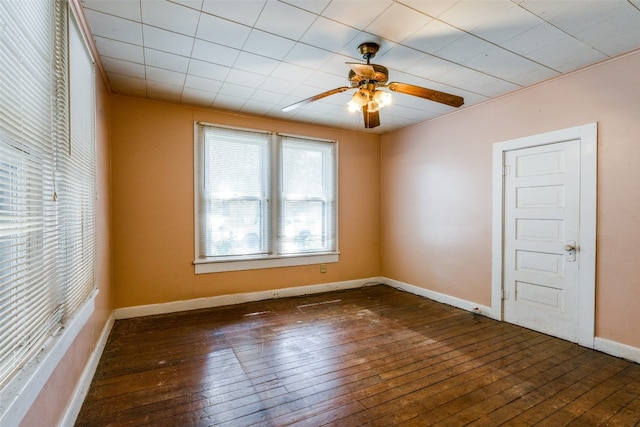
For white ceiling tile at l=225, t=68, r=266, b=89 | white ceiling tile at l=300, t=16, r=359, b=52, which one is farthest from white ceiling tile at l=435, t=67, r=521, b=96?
white ceiling tile at l=225, t=68, r=266, b=89

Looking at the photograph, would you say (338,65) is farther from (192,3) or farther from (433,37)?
(192,3)

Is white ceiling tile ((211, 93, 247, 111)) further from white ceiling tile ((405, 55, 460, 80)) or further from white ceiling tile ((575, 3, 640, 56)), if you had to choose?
white ceiling tile ((575, 3, 640, 56))

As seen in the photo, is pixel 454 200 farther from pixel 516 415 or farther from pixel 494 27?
pixel 516 415

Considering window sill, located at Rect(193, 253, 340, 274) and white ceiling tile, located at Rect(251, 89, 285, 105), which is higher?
white ceiling tile, located at Rect(251, 89, 285, 105)

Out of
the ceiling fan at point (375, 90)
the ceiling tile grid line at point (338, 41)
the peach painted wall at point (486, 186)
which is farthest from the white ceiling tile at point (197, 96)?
the peach painted wall at point (486, 186)

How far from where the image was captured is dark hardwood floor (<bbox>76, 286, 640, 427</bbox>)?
1.89 metres

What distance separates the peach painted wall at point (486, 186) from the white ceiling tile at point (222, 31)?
2889mm

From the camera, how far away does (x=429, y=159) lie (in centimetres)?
436

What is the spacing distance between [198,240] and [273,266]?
1075mm

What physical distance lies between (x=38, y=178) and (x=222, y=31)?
1.58 metres

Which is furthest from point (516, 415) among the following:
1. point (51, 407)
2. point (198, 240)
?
point (198, 240)

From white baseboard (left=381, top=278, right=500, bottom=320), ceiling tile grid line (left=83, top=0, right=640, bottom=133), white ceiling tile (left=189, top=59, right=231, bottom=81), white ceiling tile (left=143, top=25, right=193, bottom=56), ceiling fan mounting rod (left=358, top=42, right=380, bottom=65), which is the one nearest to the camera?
ceiling tile grid line (left=83, top=0, right=640, bottom=133)

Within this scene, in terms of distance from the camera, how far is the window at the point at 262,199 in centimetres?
392

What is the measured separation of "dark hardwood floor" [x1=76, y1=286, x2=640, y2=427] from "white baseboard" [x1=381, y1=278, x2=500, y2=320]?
0.20 metres
